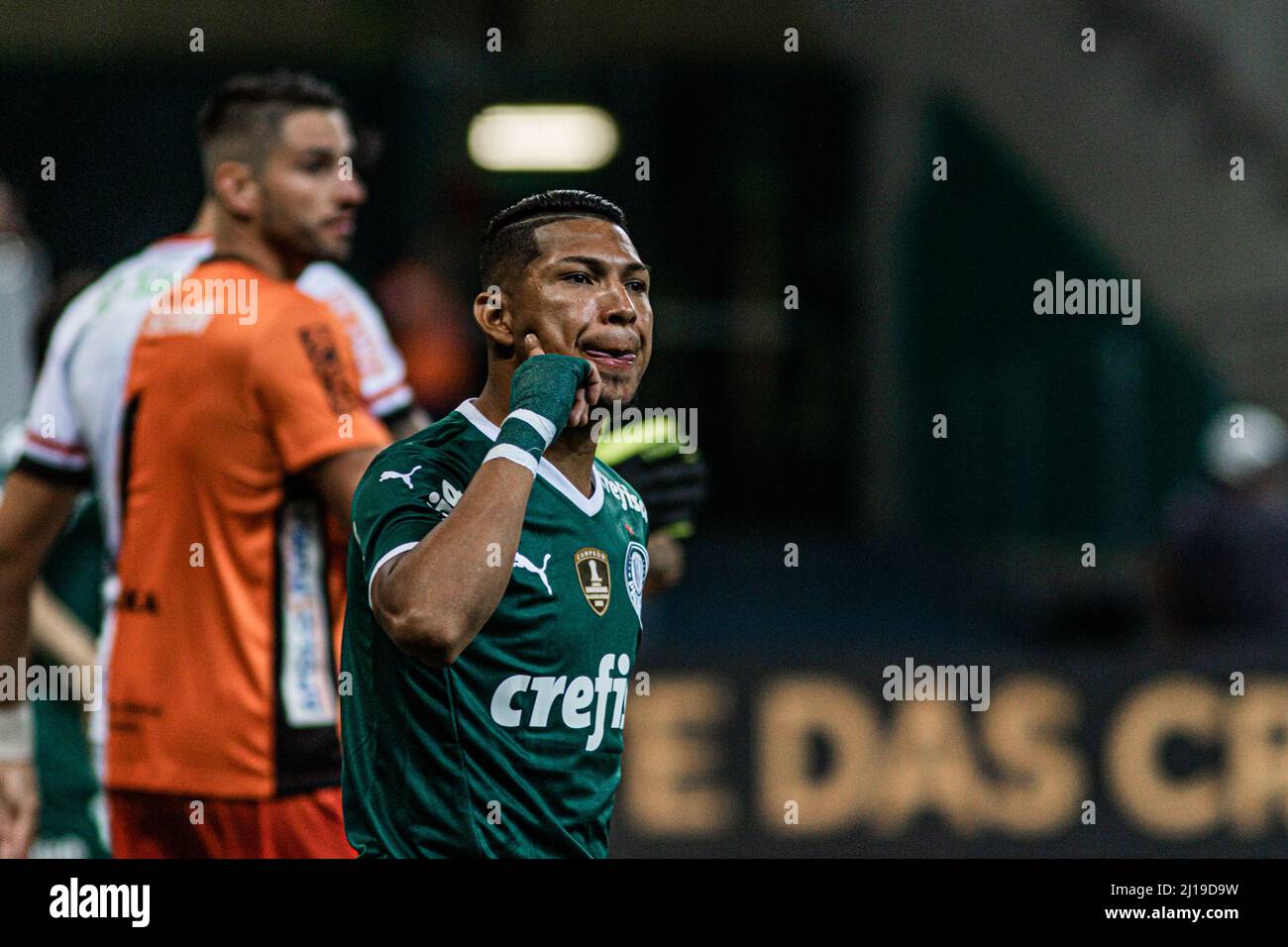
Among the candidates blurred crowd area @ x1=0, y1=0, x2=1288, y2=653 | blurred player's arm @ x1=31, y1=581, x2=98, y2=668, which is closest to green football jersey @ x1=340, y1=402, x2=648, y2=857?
blurred player's arm @ x1=31, y1=581, x2=98, y2=668

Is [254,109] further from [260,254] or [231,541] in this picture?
[231,541]

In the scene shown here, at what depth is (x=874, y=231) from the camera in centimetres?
1259

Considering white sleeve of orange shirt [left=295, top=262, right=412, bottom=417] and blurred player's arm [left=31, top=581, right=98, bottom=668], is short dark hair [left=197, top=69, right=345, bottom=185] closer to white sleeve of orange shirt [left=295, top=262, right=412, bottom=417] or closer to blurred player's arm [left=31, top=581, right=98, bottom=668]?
white sleeve of orange shirt [left=295, top=262, right=412, bottom=417]

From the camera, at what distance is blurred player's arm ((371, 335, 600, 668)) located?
1.92 m

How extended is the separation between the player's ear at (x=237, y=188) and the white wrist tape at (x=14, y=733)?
1235mm

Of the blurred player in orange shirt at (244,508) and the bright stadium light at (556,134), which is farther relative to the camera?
the bright stadium light at (556,134)

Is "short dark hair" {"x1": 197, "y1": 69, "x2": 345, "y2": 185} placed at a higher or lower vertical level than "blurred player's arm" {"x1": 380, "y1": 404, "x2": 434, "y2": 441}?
higher

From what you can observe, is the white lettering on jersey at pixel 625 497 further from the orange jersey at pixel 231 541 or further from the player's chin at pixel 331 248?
the player's chin at pixel 331 248

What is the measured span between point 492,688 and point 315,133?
4.27 feet

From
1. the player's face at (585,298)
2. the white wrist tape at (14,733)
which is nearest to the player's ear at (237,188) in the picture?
the player's face at (585,298)

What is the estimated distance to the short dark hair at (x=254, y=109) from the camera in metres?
3.00

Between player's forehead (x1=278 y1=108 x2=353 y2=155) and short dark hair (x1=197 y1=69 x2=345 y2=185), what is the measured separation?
0.02 meters

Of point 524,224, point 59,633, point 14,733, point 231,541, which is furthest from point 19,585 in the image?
point 524,224
